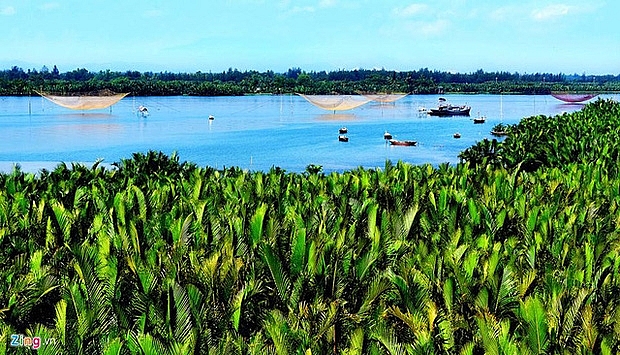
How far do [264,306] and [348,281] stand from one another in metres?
0.44

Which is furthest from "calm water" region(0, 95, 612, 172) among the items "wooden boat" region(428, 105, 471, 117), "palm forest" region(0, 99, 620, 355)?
"palm forest" region(0, 99, 620, 355)

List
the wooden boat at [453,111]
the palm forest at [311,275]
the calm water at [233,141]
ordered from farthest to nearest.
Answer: the wooden boat at [453,111] → the calm water at [233,141] → the palm forest at [311,275]

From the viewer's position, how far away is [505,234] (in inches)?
201

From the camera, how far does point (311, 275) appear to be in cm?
371

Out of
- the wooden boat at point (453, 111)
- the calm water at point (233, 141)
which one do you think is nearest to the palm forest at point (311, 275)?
the calm water at point (233, 141)

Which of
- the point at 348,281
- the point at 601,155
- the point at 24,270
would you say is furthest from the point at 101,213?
the point at 601,155

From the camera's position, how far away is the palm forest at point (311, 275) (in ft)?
9.99

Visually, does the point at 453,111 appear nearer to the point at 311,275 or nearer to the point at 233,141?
the point at 233,141

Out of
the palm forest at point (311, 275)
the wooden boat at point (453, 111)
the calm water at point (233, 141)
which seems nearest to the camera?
the palm forest at point (311, 275)

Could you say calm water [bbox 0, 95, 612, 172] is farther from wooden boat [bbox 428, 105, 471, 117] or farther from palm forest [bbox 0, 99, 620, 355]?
palm forest [bbox 0, 99, 620, 355]

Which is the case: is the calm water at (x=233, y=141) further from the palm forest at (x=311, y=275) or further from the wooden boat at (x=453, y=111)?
the palm forest at (x=311, y=275)

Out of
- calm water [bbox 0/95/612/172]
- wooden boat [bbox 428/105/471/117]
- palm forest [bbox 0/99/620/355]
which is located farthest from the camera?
wooden boat [bbox 428/105/471/117]

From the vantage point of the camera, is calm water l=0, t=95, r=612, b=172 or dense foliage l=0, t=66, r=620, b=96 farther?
dense foliage l=0, t=66, r=620, b=96

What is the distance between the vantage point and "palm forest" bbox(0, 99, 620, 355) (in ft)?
9.99
